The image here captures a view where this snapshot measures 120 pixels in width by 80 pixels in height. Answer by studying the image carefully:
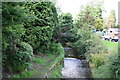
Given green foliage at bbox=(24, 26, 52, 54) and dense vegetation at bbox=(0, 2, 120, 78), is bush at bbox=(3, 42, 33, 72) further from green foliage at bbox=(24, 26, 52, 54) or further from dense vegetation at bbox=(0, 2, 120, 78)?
green foliage at bbox=(24, 26, 52, 54)

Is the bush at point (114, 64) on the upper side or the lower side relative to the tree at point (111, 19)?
lower

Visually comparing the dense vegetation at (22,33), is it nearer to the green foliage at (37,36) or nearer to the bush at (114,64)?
the green foliage at (37,36)

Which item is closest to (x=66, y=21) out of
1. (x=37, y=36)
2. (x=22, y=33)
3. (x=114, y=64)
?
(x=37, y=36)

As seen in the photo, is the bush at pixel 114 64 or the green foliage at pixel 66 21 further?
the green foliage at pixel 66 21

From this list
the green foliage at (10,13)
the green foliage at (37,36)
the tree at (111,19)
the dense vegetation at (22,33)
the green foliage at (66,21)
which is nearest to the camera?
the green foliage at (10,13)

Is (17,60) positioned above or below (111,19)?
below

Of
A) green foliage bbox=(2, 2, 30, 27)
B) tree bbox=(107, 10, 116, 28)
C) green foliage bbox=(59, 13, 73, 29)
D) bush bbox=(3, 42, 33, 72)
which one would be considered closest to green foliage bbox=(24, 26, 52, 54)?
bush bbox=(3, 42, 33, 72)

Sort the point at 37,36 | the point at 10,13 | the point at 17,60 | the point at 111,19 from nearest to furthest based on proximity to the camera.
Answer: the point at 10,13 → the point at 17,60 → the point at 37,36 → the point at 111,19

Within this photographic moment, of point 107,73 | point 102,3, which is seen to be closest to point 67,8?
point 102,3

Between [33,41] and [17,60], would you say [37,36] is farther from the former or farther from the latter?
[17,60]

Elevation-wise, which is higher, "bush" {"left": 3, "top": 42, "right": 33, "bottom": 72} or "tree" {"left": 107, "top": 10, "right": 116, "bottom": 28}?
"tree" {"left": 107, "top": 10, "right": 116, "bottom": 28}

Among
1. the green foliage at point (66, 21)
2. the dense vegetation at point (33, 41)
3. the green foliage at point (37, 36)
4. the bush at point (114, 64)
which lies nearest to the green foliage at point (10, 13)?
the dense vegetation at point (33, 41)

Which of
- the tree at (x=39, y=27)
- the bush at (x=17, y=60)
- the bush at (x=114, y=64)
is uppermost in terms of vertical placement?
the tree at (x=39, y=27)

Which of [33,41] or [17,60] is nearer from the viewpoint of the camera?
[17,60]
